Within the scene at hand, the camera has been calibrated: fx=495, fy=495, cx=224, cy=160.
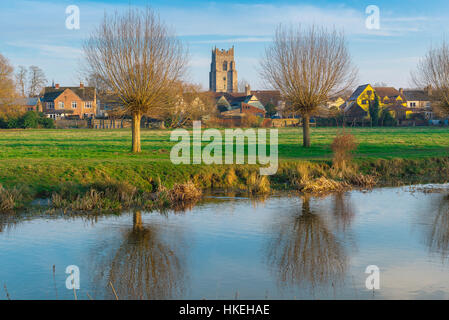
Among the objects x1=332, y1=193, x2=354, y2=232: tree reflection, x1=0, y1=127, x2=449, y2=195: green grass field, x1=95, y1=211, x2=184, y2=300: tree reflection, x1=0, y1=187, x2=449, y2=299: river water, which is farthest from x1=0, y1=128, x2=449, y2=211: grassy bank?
x1=95, y1=211, x2=184, y2=300: tree reflection

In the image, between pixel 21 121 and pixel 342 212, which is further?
pixel 21 121

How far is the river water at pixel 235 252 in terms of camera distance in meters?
10.4

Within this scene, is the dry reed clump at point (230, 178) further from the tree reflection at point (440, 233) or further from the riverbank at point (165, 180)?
the tree reflection at point (440, 233)

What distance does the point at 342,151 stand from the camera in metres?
26.2

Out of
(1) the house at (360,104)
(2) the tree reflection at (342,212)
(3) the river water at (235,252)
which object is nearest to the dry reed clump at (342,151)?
(2) the tree reflection at (342,212)

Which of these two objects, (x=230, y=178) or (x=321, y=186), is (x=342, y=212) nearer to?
→ (x=321, y=186)

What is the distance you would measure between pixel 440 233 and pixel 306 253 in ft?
16.0

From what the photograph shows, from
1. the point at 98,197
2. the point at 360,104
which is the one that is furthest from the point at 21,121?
the point at 360,104

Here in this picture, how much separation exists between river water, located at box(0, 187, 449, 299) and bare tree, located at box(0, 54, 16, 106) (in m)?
51.1

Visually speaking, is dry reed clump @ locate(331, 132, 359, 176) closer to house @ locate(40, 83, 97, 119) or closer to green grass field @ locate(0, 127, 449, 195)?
green grass field @ locate(0, 127, 449, 195)

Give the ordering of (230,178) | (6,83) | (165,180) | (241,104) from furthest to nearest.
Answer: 1. (241,104)
2. (6,83)
3. (230,178)
4. (165,180)

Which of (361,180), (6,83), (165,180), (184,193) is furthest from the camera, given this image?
(6,83)

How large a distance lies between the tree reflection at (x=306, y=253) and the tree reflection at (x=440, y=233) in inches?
103
